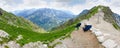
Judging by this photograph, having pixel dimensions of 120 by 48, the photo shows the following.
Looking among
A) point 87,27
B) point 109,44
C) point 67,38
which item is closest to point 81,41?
point 67,38

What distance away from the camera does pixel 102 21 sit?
12762 centimetres

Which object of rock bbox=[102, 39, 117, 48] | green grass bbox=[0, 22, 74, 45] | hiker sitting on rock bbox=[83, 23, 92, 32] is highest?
green grass bbox=[0, 22, 74, 45]

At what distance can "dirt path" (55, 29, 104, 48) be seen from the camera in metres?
111

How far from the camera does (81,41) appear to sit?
369ft

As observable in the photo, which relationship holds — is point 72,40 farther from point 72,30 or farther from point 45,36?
point 45,36

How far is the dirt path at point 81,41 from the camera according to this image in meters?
111

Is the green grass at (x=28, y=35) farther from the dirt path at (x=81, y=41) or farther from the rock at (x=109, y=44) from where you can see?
the rock at (x=109, y=44)

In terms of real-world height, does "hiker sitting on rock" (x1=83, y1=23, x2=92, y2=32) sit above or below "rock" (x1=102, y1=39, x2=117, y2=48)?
above

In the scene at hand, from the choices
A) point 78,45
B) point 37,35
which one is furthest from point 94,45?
point 37,35

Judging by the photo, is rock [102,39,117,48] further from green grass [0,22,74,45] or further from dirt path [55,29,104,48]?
green grass [0,22,74,45]

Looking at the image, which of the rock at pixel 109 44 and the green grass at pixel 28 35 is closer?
the rock at pixel 109 44

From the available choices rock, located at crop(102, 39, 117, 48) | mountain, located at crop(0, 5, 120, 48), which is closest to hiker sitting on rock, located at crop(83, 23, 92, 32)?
mountain, located at crop(0, 5, 120, 48)

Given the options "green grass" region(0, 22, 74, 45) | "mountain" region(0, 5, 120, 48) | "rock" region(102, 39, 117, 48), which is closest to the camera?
"rock" region(102, 39, 117, 48)

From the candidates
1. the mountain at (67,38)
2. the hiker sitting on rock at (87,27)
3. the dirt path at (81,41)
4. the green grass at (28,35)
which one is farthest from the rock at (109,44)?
the green grass at (28,35)
